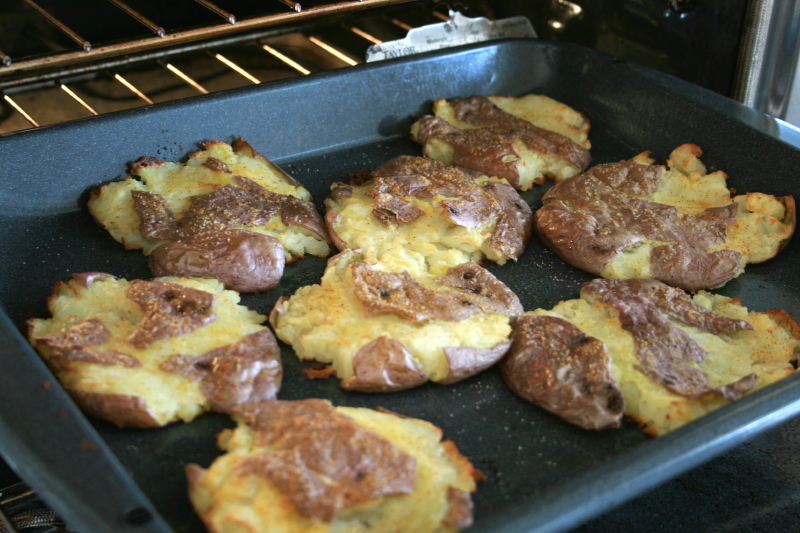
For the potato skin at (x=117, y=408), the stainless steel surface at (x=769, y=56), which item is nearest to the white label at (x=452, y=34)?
the stainless steel surface at (x=769, y=56)

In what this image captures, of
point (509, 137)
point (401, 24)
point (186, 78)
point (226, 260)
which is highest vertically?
point (401, 24)

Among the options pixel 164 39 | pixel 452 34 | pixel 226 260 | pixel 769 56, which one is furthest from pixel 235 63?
pixel 769 56

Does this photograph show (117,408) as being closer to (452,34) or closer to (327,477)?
(327,477)

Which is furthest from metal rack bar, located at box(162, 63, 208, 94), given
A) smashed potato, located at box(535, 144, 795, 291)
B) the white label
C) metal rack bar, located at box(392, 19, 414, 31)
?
smashed potato, located at box(535, 144, 795, 291)

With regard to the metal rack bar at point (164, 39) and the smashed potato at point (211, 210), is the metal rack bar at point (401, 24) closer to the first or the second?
the metal rack bar at point (164, 39)

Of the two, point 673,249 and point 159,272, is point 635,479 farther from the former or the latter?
point 159,272

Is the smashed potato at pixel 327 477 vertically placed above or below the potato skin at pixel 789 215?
below
